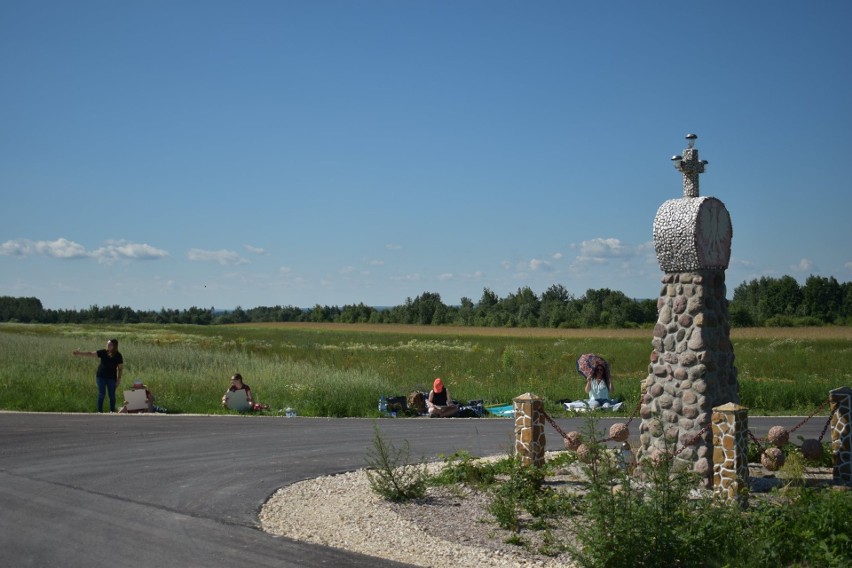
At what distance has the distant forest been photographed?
274 feet

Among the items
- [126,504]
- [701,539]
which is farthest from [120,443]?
[701,539]

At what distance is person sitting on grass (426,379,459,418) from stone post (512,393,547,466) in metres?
8.54

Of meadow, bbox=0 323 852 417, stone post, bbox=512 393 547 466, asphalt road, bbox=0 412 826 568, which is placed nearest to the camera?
asphalt road, bbox=0 412 826 568

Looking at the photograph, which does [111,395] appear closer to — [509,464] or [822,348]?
[509,464]

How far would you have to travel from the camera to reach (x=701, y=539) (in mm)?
7102

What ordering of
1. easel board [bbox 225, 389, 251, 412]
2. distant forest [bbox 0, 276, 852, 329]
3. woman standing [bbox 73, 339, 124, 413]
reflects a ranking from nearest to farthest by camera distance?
woman standing [bbox 73, 339, 124, 413]
easel board [bbox 225, 389, 251, 412]
distant forest [bbox 0, 276, 852, 329]

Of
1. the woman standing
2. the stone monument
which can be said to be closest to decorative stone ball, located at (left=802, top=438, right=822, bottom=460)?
the stone monument

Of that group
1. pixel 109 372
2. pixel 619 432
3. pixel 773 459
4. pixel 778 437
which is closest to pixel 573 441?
pixel 619 432

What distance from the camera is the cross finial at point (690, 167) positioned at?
10789 mm

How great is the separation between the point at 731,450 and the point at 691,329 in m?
1.69

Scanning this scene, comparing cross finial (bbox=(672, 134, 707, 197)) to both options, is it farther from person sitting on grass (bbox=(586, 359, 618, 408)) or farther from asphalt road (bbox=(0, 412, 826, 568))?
person sitting on grass (bbox=(586, 359, 618, 408))

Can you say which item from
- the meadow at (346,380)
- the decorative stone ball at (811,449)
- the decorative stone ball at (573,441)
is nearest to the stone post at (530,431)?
the decorative stone ball at (573,441)

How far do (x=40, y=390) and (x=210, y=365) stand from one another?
694 centimetres

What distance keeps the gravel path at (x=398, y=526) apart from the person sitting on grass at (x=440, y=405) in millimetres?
8089
